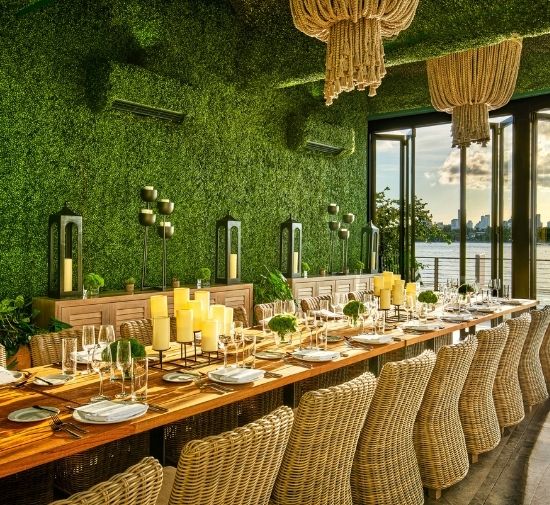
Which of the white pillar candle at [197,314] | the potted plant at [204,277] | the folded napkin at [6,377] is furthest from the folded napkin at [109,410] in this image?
the potted plant at [204,277]

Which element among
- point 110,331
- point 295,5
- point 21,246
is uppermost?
point 295,5

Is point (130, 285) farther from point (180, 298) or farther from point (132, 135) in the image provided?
point (180, 298)

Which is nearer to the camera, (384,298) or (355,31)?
(355,31)

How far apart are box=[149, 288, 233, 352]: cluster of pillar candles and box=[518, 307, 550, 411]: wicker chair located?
2.66 metres

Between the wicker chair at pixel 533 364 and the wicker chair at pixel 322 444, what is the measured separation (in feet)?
9.04

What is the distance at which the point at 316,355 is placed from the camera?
3018 mm

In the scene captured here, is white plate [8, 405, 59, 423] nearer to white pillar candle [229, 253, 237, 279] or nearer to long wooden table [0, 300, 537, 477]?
long wooden table [0, 300, 537, 477]

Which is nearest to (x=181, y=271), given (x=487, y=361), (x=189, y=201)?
(x=189, y=201)

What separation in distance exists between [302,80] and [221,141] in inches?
48.8

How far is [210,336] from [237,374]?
29 centimetres

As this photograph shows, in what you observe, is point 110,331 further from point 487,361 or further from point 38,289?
point 38,289

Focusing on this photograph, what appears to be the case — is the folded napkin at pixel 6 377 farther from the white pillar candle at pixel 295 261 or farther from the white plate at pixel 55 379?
the white pillar candle at pixel 295 261

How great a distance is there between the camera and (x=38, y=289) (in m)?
5.08

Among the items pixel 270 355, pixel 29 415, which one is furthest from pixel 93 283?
pixel 29 415
